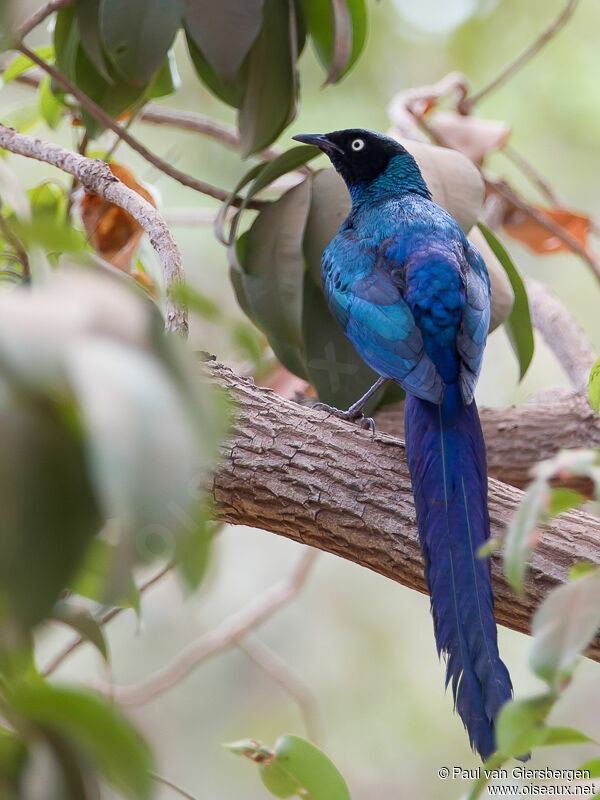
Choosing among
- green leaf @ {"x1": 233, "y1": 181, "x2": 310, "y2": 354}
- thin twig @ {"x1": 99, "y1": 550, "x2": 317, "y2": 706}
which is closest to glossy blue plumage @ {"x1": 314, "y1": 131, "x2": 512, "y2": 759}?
green leaf @ {"x1": 233, "y1": 181, "x2": 310, "y2": 354}

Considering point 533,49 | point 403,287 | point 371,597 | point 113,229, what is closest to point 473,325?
point 403,287

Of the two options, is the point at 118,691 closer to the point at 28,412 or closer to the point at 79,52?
the point at 79,52

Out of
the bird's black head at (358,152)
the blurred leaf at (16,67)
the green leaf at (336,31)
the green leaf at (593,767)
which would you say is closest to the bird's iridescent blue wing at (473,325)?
the bird's black head at (358,152)

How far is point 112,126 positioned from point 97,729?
87.6 inches

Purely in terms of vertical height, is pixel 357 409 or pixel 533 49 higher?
pixel 533 49

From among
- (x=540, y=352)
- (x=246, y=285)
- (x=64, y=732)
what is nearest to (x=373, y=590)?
(x=540, y=352)

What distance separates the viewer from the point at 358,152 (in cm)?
329

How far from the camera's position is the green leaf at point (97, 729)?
868 millimetres

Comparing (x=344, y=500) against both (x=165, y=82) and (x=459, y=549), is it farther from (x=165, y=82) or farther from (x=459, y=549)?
(x=165, y=82)

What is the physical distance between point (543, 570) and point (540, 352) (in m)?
4.77

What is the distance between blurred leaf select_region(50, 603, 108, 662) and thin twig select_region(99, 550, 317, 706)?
1.92 m

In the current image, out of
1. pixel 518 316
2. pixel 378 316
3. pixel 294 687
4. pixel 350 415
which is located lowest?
pixel 294 687

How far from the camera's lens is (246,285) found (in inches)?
114

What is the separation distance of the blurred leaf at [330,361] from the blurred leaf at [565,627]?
182cm
